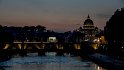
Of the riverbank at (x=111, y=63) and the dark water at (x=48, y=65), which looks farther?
the dark water at (x=48, y=65)

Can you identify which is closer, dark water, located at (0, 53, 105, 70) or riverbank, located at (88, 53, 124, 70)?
riverbank, located at (88, 53, 124, 70)

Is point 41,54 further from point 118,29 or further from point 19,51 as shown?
point 118,29

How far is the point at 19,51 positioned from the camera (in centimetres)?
15212

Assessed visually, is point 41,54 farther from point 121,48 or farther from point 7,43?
point 121,48

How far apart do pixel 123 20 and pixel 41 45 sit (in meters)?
97.4

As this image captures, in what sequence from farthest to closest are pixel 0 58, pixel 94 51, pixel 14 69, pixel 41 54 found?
pixel 41 54 → pixel 94 51 → pixel 0 58 → pixel 14 69

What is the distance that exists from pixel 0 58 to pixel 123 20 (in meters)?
A: 38.9

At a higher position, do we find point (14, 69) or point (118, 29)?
point (118, 29)

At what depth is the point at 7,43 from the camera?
511 ft

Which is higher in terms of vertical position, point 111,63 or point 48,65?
point 111,63

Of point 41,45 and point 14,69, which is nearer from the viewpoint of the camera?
point 14,69

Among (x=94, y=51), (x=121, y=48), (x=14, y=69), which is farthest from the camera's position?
(x=94, y=51)

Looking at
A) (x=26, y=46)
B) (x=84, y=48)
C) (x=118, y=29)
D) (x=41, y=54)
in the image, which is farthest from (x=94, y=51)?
(x=118, y=29)

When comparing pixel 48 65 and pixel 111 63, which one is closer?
pixel 111 63
